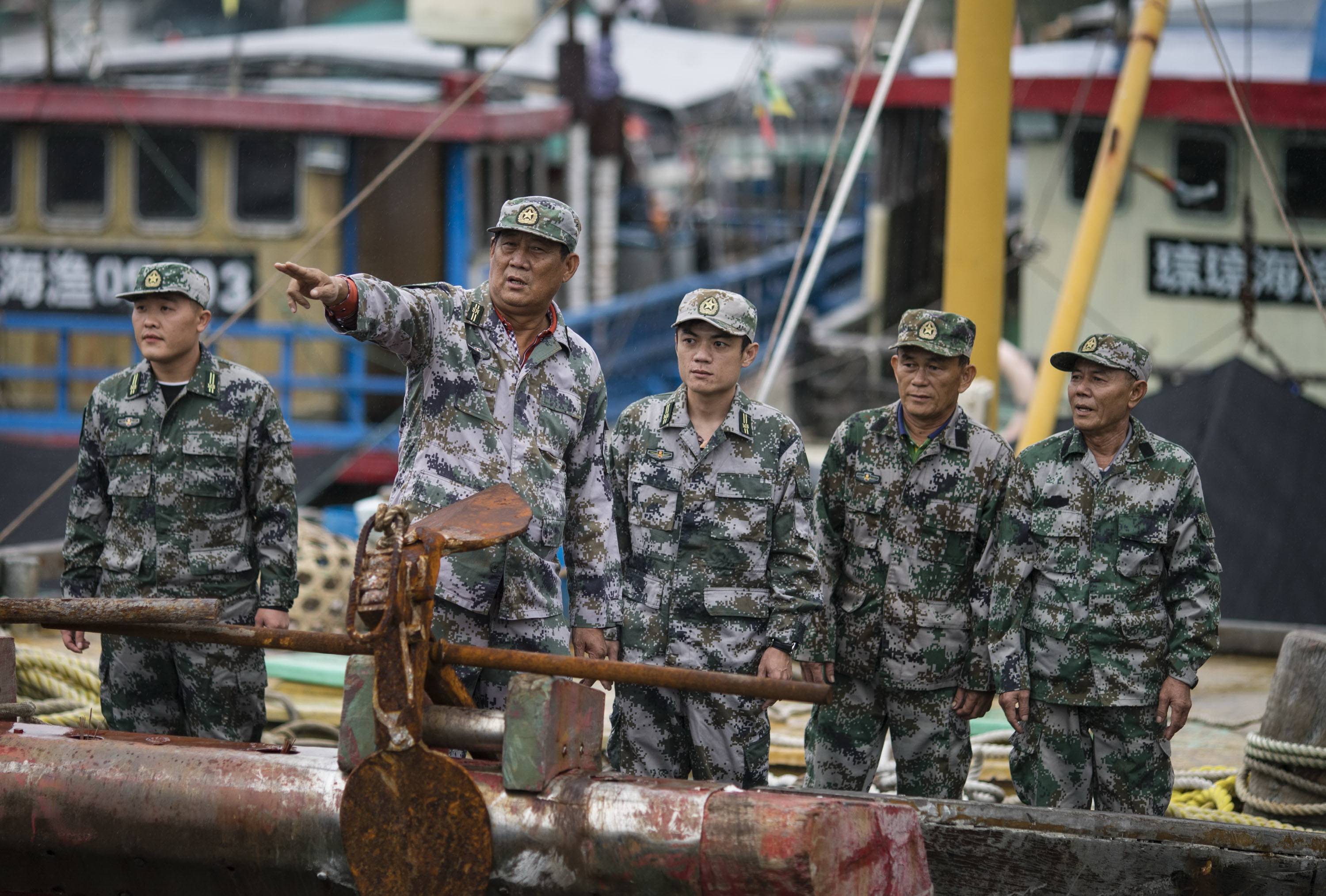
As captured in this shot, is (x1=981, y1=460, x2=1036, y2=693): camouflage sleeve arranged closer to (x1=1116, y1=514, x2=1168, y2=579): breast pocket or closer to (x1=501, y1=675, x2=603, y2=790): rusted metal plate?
(x1=1116, y1=514, x2=1168, y2=579): breast pocket

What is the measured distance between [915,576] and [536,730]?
1606mm

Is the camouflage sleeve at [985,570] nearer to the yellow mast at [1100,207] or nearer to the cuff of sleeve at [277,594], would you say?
the cuff of sleeve at [277,594]

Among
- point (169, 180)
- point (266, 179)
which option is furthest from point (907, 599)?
point (169, 180)

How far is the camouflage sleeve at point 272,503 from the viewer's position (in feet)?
14.4

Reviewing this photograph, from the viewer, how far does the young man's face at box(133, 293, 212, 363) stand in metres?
4.33

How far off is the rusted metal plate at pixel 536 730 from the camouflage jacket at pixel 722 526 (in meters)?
1.14

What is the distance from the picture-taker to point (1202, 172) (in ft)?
37.6

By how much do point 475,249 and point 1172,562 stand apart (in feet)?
28.9

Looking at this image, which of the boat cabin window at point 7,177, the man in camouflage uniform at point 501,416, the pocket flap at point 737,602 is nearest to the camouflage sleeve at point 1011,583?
the pocket flap at point 737,602

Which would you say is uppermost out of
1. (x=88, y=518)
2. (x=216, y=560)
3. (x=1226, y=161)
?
(x=1226, y=161)

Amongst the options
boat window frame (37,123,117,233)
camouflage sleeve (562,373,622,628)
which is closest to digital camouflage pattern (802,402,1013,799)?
camouflage sleeve (562,373,622,628)

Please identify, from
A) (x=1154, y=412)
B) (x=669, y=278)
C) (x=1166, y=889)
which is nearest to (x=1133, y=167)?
(x=1154, y=412)

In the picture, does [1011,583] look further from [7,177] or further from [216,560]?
[7,177]

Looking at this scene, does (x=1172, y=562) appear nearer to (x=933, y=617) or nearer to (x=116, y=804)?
(x=933, y=617)
